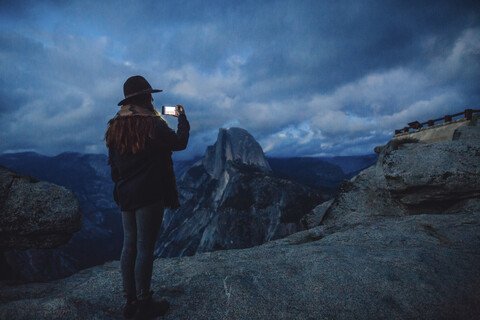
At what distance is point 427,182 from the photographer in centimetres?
802

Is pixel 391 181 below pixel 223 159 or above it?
below

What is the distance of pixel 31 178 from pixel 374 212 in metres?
12.9

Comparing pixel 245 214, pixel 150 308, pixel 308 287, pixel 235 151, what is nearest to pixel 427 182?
pixel 308 287

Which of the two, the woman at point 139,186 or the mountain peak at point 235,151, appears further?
the mountain peak at point 235,151

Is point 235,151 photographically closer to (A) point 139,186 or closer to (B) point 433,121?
(B) point 433,121

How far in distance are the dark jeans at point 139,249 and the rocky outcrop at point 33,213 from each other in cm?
452

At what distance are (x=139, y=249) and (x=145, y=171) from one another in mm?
1051

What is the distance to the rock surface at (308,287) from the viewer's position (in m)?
3.05

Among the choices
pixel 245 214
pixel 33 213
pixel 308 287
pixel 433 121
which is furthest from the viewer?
pixel 245 214

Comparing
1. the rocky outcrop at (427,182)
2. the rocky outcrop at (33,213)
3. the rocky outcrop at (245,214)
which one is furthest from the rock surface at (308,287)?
the rocky outcrop at (245,214)

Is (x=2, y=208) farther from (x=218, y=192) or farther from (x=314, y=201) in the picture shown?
(x=218, y=192)

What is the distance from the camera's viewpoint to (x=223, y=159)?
5679 inches

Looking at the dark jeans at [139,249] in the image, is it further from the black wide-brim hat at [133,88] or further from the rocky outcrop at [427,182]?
the rocky outcrop at [427,182]

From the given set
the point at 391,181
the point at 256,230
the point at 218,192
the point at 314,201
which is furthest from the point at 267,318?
the point at 218,192
